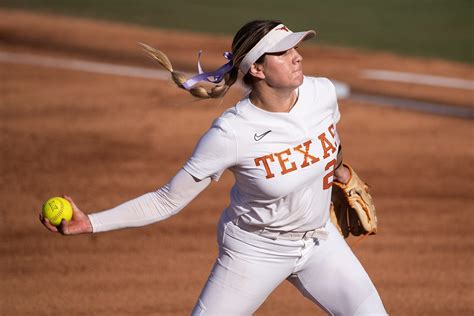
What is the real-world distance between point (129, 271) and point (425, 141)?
14.7ft

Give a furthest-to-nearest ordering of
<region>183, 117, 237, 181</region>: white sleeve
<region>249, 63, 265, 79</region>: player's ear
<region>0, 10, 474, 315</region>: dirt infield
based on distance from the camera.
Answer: <region>0, 10, 474, 315</region>: dirt infield → <region>249, 63, 265, 79</region>: player's ear → <region>183, 117, 237, 181</region>: white sleeve

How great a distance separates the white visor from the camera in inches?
194

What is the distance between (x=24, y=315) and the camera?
7.04 meters

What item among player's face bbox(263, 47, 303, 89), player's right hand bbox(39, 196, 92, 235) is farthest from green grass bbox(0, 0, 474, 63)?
player's right hand bbox(39, 196, 92, 235)

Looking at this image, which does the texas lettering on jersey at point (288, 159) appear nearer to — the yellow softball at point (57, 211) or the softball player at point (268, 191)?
the softball player at point (268, 191)

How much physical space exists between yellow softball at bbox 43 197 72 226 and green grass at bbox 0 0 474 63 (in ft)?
33.4

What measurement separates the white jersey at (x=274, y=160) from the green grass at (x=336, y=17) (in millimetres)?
9695

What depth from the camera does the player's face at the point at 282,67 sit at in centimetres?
496

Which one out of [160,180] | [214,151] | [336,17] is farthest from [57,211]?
[336,17]

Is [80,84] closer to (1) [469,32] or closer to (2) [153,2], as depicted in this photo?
(2) [153,2]

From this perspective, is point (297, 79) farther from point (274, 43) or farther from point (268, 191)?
point (268, 191)

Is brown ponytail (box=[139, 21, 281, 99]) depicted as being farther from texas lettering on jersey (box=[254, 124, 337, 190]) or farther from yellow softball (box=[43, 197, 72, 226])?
yellow softball (box=[43, 197, 72, 226])

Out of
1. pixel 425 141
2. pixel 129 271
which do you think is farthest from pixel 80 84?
pixel 129 271

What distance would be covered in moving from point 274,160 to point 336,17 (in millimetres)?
11830
